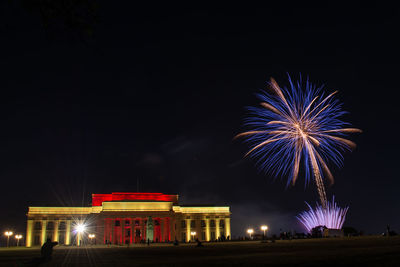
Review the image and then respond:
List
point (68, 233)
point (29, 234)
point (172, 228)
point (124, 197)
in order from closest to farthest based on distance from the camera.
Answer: point (29, 234)
point (68, 233)
point (172, 228)
point (124, 197)

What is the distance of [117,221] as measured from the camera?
9925cm

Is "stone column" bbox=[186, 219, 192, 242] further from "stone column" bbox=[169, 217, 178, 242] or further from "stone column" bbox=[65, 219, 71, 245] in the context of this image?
"stone column" bbox=[65, 219, 71, 245]

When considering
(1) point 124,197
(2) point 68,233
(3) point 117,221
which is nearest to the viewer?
(2) point 68,233

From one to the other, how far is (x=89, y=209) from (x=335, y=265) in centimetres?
9627

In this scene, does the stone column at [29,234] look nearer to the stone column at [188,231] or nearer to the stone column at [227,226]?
the stone column at [188,231]

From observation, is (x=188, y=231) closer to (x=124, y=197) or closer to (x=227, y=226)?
(x=227, y=226)

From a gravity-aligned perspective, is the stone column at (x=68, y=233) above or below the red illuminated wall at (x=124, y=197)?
below

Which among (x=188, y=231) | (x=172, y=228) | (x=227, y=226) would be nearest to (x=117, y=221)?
(x=172, y=228)

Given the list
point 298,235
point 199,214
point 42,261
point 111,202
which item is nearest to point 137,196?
point 111,202

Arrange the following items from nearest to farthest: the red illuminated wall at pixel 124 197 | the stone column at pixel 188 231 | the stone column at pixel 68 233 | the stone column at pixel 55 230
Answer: the stone column at pixel 68 233, the stone column at pixel 55 230, the red illuminated wall at pixel 124 197, the stone column at pixel 188 231

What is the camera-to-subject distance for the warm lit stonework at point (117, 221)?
319ft

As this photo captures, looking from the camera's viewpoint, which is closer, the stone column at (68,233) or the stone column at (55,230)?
the stone column at (68,233)

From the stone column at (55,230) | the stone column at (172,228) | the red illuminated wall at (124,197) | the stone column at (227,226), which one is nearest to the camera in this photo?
the stone column at (55,230)

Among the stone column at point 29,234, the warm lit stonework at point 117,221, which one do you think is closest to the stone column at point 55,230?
the warm lit stonework at point 117,221
